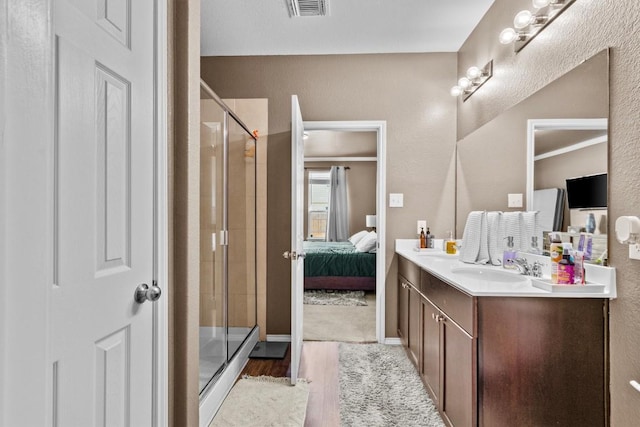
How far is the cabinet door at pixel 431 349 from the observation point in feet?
6.74

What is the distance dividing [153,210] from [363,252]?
4158 millimetres

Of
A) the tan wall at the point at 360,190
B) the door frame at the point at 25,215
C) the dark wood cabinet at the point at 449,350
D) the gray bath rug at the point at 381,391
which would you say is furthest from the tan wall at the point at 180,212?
the tan wall at the point at 360,190

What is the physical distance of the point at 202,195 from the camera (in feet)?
7.30

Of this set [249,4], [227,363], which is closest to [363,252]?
[227,363]

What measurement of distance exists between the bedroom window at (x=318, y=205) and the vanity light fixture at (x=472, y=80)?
474 cm

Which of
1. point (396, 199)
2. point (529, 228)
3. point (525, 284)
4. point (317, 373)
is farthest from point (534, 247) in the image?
point (317, 373)

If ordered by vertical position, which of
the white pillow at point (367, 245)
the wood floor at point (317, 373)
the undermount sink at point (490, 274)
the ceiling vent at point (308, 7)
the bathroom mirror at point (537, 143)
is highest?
the ceiling vent at point (308, 7)

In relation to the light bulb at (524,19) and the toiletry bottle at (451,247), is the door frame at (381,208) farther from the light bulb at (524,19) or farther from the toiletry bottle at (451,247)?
the light bulb at (524,19)

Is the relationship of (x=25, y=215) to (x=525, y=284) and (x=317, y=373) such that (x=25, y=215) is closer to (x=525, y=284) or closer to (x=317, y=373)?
(x=525, y=284)

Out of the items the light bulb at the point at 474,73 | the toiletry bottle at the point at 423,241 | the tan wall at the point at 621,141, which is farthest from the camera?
the toiletry bottle at the point at 423,241

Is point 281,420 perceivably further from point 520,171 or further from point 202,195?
point 520,171

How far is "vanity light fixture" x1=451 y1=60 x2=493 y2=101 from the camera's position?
266 cm

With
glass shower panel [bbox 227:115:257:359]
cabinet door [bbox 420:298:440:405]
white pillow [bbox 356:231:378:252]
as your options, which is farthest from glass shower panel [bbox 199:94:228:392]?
white pillow [bbox 356:231:378:252]

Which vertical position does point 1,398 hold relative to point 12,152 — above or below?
below
